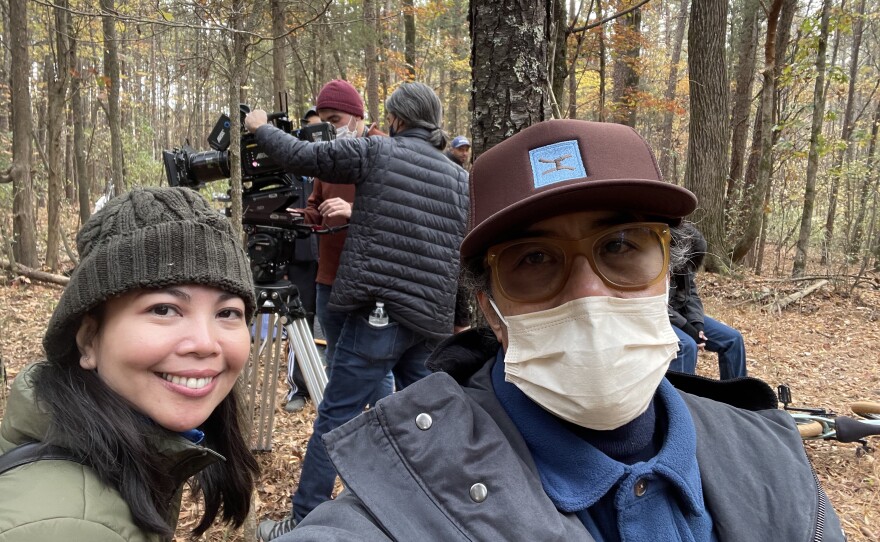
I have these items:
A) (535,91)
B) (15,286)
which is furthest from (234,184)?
(15,286)

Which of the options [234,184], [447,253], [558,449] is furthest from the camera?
[447,253]

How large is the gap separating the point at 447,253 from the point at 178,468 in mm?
1827

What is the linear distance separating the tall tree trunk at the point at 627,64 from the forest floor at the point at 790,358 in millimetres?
5530

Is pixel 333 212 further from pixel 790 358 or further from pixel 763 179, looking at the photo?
pixel 763 179

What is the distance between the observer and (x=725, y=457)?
4.13ft

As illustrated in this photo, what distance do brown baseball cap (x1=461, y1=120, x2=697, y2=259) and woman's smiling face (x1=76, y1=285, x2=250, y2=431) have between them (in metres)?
0.75

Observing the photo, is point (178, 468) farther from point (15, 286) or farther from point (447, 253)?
point (15, 286)

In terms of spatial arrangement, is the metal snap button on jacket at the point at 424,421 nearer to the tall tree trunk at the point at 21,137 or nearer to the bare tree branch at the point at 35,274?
the bare tree branch at the point at 35,274

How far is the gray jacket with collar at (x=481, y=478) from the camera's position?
0.99 meters

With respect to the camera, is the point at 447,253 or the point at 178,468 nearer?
the point at 178,468

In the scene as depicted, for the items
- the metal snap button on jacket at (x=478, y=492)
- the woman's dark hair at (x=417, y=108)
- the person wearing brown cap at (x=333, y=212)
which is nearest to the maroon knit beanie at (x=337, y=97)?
the person wearing brown cap at (x=333, y=212)

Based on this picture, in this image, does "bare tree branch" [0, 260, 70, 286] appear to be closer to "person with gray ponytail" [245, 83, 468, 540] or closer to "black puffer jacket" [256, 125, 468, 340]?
"person with gray ponytail" [245, 83, 468, 540]

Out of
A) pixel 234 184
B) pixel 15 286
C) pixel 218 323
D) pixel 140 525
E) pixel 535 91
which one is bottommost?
pixel 15 286

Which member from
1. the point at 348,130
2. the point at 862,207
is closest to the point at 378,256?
the point at 348,130
